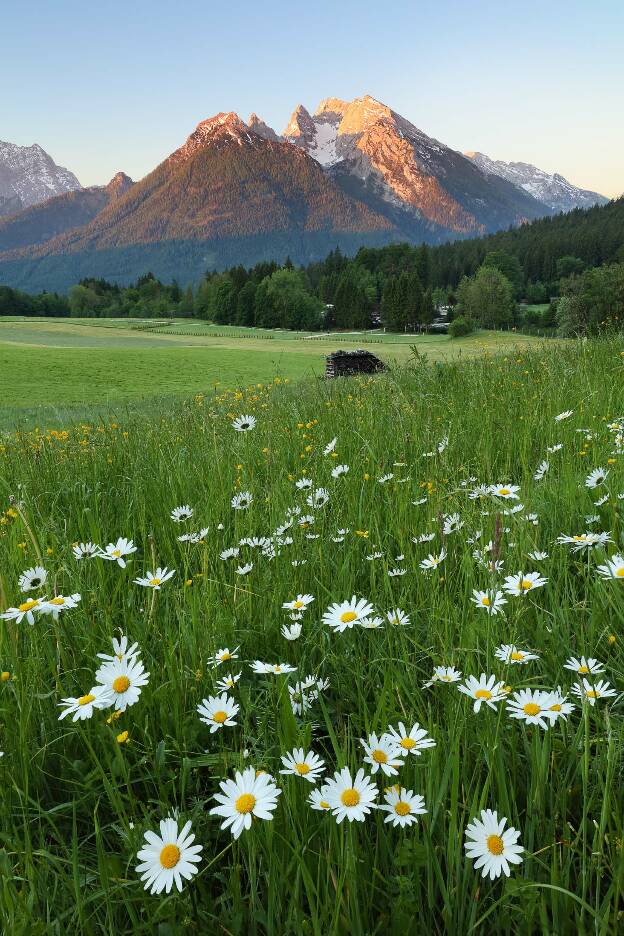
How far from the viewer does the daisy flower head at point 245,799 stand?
998 millimetres

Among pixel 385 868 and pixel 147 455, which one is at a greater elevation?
pixel 147 455

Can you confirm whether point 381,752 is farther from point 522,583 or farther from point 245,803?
point 522,583

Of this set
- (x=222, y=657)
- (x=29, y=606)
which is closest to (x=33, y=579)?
(x=29, y=606)

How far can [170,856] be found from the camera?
39.3 inches

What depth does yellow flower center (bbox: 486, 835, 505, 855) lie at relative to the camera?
1.01 metres

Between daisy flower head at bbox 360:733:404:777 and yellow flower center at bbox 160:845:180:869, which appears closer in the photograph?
yellow flower center at bbox 160:845:180:869

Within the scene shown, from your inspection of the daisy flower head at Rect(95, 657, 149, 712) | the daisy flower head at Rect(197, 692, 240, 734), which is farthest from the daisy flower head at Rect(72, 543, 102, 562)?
the daisy flower head at Rect(197, 692, 240, 734)

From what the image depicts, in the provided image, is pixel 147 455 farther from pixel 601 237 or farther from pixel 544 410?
pixel 601 237

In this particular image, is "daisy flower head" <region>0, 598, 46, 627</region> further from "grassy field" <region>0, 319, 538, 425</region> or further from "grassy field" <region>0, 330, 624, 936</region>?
"grassy field" <region>0, 319, 538, 425</region>

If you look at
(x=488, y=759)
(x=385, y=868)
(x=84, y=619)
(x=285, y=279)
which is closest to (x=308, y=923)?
(x=385, y=868)

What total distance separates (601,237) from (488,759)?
15260 cm

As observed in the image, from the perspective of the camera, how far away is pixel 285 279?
419 ft

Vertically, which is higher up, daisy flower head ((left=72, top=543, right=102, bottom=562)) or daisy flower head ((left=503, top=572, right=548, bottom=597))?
daisy flower head ((left=503, top=572, right=548, bottom=597))

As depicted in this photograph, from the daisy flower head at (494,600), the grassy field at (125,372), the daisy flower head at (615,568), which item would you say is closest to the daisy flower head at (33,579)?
the daisy flower head at (494,600)
